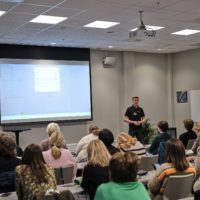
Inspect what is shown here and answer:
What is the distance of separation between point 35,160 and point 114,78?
8.29 m

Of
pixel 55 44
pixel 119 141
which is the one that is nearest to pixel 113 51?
pixel 55 44

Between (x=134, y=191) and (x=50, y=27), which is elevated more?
(x=50, y=27)

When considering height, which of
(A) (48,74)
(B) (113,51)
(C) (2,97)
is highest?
(B) (113,51)

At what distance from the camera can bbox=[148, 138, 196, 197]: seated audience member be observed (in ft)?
10.0

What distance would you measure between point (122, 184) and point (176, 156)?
104cm

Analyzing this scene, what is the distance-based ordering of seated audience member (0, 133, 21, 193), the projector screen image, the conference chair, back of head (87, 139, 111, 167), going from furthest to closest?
the projector screen image → seated audience member (0, 133, 21, 193) → back of head (87, 139, 111, 167) → the conference chair

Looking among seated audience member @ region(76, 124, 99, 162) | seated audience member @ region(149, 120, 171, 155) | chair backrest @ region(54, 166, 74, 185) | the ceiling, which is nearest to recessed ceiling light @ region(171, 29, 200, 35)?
the ceiling

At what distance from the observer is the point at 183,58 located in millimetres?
11609

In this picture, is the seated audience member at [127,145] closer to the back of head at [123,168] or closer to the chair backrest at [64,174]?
the chair backrest at [64,174]

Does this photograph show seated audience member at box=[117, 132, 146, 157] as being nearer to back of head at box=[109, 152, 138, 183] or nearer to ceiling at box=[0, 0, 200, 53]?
ceiling at box=[0, 0, 200, 53]

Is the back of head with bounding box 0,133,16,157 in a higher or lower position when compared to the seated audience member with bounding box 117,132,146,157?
higher

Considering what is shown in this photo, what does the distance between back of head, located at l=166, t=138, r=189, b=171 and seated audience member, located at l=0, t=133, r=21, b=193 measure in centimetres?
147

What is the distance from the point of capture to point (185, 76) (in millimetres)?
11594

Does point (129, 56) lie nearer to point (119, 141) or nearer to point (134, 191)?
point (119, 141)
